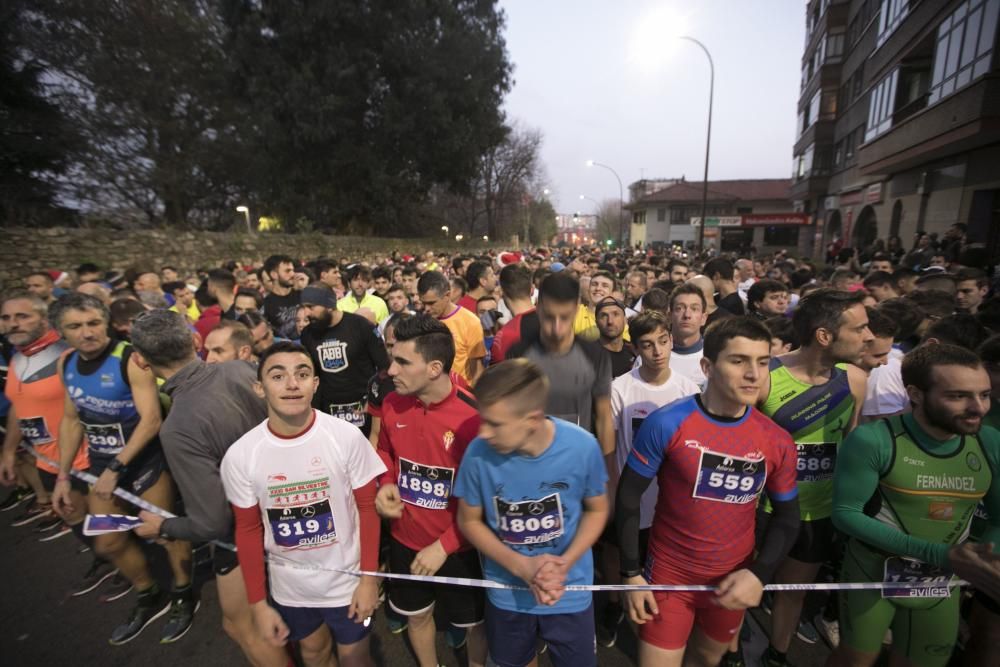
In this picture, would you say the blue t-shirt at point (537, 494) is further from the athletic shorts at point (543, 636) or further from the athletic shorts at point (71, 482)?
the athletic shorts at point (71, 482)

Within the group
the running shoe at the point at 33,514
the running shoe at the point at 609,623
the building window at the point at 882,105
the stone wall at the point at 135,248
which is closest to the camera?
the running shoe at the point at 609,623

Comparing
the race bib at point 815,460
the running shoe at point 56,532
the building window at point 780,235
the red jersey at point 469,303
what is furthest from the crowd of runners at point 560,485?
the building window at point 780,235

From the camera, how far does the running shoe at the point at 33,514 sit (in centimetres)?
449

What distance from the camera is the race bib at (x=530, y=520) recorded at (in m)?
2.09

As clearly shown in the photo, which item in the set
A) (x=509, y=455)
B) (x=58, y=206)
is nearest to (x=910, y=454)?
(x=509, y=455)

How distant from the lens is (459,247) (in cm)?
3381

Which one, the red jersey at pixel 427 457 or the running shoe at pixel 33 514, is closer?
the red jersey at pixel 427 457

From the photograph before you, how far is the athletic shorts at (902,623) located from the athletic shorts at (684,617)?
0.58 meters

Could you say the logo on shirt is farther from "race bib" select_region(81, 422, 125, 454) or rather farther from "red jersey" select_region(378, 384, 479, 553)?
"red jersey" select_region(378, 384, 479, 553)

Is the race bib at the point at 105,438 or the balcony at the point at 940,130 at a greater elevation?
the balcony at the point at 940,130

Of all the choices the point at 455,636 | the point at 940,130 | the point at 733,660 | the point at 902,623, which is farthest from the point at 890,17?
the point at 455,636

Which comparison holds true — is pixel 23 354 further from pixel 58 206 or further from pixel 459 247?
pixel 459 247

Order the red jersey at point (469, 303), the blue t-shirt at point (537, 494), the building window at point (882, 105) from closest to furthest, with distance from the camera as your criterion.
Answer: the blue t-shirt at point (537, 494), the red jersey at point (469, 303), the building window at point (882, 105)

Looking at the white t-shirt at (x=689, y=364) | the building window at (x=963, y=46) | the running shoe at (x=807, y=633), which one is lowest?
the running shoe at (x=807, y=633)
